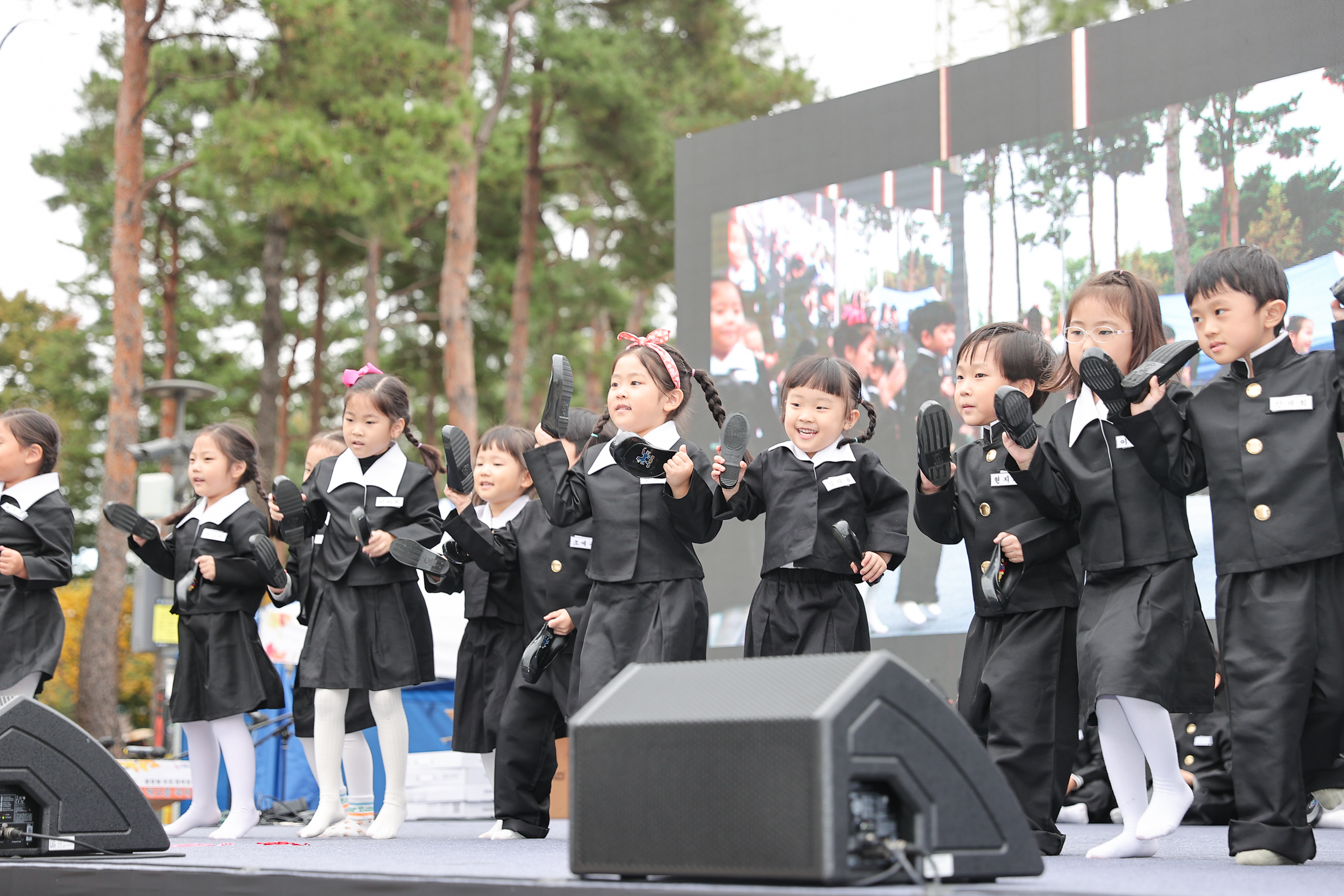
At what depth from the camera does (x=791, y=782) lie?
2.05m

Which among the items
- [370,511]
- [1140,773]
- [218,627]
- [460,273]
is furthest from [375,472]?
[460,273]

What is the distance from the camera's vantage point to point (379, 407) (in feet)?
14.7

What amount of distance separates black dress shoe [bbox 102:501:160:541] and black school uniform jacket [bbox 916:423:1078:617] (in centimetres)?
276

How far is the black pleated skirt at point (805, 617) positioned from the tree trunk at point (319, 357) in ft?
56.5

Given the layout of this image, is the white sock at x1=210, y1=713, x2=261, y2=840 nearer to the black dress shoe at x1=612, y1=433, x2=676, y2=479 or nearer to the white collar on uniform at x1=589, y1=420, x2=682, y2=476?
the white collar on uniform at x1=589, y1=420, x2=682, y2=476

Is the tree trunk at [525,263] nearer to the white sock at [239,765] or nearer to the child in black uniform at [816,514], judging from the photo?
the white sock at [239,765]

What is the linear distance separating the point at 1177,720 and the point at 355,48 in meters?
10.4

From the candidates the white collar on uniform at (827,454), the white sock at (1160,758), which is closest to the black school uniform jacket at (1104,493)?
the white sock at (1160,758)

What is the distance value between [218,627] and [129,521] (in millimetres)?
492

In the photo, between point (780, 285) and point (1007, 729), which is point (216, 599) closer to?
point (1007, 729)

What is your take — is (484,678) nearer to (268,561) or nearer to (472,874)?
(268,561)

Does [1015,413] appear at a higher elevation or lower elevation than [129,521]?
higher

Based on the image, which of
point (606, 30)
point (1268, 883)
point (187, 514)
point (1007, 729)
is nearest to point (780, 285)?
point (187, 514)

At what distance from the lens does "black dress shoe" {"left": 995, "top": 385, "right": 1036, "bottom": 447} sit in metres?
3.20
